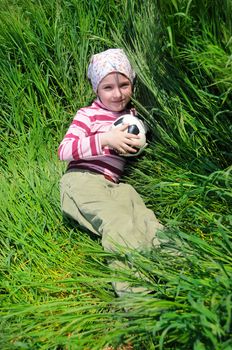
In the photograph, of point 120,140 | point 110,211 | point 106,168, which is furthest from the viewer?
point 106,168

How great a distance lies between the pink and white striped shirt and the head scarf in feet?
0.43

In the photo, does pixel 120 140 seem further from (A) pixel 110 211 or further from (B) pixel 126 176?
(A) pixel 110 211

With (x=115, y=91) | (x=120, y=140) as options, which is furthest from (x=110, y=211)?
(x=115, y=91)

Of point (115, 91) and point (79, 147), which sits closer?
point (79, 147)

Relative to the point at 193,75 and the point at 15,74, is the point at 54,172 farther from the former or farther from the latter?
the point at 193,75

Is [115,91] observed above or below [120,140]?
above

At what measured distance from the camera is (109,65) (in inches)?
103

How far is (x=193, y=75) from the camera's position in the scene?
7.06 ft

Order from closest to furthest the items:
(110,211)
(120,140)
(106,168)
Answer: (110,211) < (120,140) < (106,168)

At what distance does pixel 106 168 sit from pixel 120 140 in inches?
7.9

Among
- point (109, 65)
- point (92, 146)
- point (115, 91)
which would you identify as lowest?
point (92, 146)

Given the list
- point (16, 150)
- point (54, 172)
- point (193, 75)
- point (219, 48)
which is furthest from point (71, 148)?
point (219, 48)

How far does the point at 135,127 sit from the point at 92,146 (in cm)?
21

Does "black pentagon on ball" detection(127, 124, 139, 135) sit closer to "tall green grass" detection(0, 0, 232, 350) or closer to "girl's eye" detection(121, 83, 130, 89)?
"tall green grass" detection(0, 0, 232, 350)
